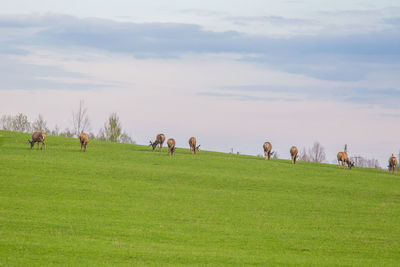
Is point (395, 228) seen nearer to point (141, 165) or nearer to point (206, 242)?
point (206, 242)

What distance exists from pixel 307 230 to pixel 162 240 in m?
7.67

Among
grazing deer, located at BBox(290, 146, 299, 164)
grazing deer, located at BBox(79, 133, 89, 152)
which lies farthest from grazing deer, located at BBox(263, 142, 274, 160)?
grazing deer, located at BBox(79, 133, 89, 152)

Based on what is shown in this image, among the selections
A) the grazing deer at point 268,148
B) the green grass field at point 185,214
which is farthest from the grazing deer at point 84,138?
the grazing deer at point 268,148

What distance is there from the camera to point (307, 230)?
24.2 metres

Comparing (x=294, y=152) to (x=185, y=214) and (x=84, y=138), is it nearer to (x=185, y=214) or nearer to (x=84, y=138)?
(x=84, y=138)

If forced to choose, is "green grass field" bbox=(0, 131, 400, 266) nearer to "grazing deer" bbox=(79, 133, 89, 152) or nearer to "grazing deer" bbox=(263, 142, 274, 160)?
"grazing deer" bbox=(79, 133, 89, 152)

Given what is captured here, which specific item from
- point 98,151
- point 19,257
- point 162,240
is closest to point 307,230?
point 162,240

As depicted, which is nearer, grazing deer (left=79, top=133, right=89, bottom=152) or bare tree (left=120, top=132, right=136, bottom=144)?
grazing deer (left=79, top=133, right=89, bottom=152)

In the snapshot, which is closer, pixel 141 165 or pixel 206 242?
pixel 206 242

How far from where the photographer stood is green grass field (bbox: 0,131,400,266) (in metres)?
18.6

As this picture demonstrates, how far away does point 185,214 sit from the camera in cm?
2570

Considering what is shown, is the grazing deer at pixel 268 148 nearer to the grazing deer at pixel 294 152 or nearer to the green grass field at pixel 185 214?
the grazing deer at pixel 294 152

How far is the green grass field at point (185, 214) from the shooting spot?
18578 millimetres

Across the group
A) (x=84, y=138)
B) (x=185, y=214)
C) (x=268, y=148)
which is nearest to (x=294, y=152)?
(x=268, y=148)
